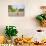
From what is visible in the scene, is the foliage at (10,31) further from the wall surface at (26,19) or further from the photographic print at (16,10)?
the photographic print at (16,10)

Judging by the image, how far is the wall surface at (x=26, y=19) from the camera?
2877 millimetres

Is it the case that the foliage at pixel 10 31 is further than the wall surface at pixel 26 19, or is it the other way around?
Result: the wall surface at pixel 26 19

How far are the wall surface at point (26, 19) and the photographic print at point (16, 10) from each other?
6 cm

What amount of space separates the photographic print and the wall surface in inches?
2.4

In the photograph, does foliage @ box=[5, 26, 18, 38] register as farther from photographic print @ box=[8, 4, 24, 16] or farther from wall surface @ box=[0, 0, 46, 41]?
photographic print @ box=[8, 4, 24, 16]

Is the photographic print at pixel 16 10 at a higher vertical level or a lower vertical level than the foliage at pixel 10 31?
higher

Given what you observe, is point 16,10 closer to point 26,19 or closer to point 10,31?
point 26,19

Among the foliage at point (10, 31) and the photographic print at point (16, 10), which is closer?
the foliage at point (10, 31)

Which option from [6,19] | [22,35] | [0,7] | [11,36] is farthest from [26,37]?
[0,7]

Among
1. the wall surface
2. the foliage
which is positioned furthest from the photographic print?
the foliage

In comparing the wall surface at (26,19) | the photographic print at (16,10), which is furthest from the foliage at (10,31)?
the photographic print at (16,10)

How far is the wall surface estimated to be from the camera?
288 centimetres

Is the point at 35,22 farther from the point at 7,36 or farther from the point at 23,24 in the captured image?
the point at 7,36

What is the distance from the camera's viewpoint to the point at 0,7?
2867 mm
